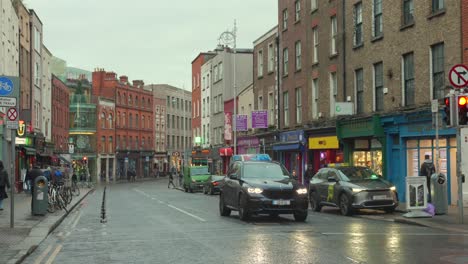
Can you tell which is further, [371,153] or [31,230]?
[371,153]

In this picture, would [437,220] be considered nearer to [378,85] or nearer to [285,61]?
[378,85]

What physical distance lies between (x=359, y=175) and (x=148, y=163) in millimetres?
83378

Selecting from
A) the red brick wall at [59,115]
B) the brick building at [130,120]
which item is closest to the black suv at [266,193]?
the red brick wall at [59,115]

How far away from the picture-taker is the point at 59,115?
236 feet

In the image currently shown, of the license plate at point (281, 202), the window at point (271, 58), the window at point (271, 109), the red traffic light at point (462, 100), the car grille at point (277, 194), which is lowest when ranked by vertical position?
the license plate at point (281, 202)

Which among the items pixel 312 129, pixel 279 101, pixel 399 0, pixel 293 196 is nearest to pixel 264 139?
pixel 279 101

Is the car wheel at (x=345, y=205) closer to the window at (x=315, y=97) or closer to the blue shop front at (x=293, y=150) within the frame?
the window at (x=315, y=97)

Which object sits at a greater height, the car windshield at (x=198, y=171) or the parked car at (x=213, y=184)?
the car windshield at (x=198, y=171)

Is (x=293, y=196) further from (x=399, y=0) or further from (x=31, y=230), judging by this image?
(x=399, y=0)

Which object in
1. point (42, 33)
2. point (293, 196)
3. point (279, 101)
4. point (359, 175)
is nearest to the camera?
point (293, 196)

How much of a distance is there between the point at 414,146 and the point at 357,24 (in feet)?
25.2

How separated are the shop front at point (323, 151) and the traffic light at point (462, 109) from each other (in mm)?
17058

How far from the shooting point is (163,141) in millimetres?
109000

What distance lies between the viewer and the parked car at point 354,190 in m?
20.2
